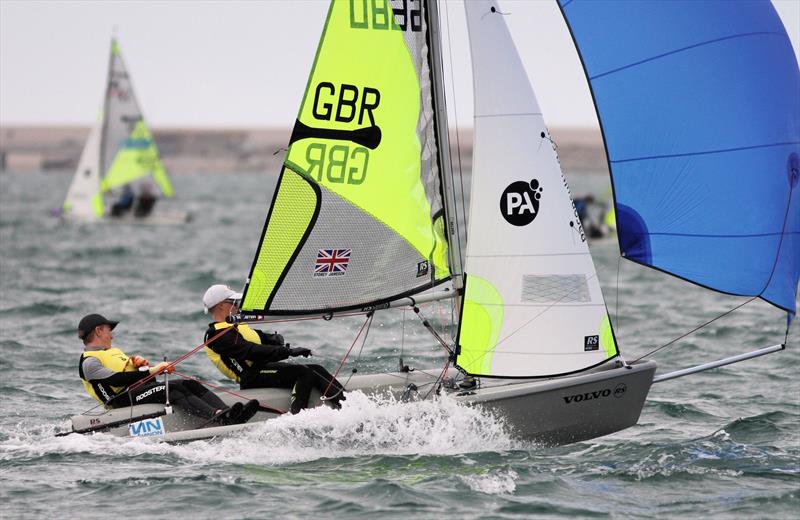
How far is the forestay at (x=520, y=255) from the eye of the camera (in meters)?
8.58

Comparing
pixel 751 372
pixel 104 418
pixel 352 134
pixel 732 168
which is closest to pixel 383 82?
pixel 352 134

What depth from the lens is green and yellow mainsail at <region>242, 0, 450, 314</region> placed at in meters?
8.72

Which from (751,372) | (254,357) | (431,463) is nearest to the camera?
(431,463)

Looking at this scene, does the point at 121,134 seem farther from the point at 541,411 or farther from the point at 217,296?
the point at 541,411

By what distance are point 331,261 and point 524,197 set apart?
4.75 ft

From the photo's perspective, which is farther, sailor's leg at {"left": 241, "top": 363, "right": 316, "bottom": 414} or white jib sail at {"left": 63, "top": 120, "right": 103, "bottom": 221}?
white jib sail at {"left": 63, "top": 120, "right": 103, "bottom": 221}

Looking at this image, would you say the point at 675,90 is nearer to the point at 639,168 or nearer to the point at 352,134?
the point at 639,168

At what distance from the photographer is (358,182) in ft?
29.1

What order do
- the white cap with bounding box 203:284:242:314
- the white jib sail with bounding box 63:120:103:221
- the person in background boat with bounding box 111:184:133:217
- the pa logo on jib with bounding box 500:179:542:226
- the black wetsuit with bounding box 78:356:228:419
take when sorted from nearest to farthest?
1. the pa logo on jib with bounding box 500:179:542:226
2. the black wetsuit with bounding box 78:356:228:419
3. the white cap with bounding box 203:284:242:314
4. the white jib sail with bounding box 63:120:103:221
5. the person in background boat with bounding box 111:184:133:217

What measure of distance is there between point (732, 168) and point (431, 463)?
110 inches

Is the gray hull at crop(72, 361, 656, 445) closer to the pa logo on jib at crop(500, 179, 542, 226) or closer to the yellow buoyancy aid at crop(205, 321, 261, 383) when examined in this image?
the yellow buoyancy aid at crop(205, 321, 261, 383)

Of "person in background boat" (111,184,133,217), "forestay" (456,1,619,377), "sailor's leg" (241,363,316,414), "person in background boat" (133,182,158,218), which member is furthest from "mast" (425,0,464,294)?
"person in background boat" (111,184,133,217)

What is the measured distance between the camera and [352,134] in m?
8.80

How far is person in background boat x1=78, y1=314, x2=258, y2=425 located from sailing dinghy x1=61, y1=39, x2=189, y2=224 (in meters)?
24.1
